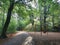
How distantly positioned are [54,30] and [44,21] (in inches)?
108

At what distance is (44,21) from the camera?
3122cm

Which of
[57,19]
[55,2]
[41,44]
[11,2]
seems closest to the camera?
[41,44]

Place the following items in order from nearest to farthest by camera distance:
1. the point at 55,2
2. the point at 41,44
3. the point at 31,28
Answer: the point at 41,44, the point at 55,2, the point at 31,28

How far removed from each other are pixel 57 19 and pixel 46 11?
112 inches

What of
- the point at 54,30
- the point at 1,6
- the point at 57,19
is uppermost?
the point at 1,6

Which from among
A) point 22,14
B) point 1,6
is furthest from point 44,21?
point 1,6

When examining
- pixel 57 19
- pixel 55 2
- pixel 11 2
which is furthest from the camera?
pixel 57 19

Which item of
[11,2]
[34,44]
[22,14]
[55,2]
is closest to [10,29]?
[22,14]

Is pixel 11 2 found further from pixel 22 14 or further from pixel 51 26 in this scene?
pixel 51 26

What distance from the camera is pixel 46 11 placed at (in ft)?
106

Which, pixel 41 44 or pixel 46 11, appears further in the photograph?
pixel 46 11

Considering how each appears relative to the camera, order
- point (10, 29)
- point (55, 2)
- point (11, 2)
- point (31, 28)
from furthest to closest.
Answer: point (31, 28)
point (10, 29)
point (11, 2)
point (55, 2)

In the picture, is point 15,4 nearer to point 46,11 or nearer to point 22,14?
point 22,14

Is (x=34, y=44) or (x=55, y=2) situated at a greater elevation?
(x=55, y=2)
